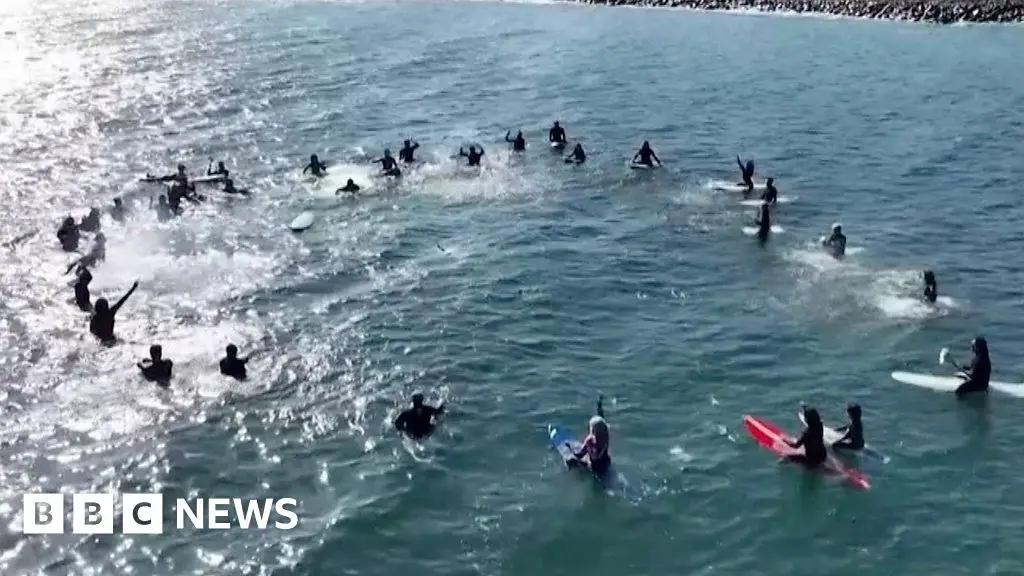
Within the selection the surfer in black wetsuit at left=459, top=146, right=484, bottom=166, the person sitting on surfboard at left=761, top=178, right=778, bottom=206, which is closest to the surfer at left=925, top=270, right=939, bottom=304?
the person sitting on surfboard at left=761, top=178, right=778, bottom=206

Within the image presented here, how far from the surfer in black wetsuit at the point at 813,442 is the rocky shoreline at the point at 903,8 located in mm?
80150

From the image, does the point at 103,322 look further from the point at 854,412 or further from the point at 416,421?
the point at 854,412

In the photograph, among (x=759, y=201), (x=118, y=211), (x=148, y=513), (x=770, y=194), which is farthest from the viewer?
(x=759, y=201)

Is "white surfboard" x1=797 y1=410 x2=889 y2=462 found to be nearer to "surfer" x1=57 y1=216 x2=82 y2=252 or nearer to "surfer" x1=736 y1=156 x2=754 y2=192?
"surfer" x1=736 y1=156 x2=754 y2=192

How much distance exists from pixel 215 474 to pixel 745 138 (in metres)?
44.8

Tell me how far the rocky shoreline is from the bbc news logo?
89107 mm

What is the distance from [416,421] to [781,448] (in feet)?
35.6

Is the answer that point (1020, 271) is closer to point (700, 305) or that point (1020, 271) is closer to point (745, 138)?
point (700, 305)

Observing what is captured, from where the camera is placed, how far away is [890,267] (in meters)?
47.3

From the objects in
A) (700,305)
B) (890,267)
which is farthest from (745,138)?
(700,305)

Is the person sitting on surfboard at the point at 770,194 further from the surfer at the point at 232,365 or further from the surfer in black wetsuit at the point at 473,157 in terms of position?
the surfer at the point at 232,365

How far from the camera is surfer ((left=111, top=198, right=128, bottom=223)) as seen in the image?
5384 cm

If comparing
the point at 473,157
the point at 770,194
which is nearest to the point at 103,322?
the point at 473,157

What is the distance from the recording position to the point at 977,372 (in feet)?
120
